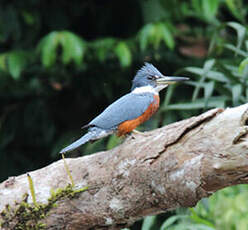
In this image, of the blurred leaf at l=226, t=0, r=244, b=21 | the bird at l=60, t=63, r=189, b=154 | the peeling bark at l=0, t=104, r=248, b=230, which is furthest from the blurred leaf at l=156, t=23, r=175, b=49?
the peeling bark at l=0, t=104, r=248, b=230

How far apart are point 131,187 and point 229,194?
2.15 metres

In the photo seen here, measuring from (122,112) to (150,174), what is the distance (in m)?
0.49

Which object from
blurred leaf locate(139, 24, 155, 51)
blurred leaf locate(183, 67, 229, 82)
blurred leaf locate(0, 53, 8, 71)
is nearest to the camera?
blurred leaf locate(183, 67, 229, 82)

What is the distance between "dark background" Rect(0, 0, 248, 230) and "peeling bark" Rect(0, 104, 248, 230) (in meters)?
1.74

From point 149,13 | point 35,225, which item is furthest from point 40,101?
point 35,225

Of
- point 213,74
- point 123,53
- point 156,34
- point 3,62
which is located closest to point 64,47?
point 123,53

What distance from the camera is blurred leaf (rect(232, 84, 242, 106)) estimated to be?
3.36 m

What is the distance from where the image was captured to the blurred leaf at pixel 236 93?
132 inches

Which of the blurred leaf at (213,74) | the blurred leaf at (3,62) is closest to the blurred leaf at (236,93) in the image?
the blurred leaf at (213,74)

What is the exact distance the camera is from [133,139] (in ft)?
8.94

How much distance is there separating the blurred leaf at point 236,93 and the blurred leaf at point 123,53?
135 centimetres

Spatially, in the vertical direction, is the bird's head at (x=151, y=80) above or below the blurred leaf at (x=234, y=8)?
below

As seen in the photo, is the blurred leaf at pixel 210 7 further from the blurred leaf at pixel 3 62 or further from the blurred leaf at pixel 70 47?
the blurred leaf at pixel 3 62

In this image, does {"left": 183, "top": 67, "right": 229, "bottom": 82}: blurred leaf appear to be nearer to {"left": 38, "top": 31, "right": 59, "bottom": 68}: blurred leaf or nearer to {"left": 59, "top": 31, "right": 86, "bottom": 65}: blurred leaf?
{"left": 59, "top": 31, "right": 86, "bottom": 65}: blurred leaf
